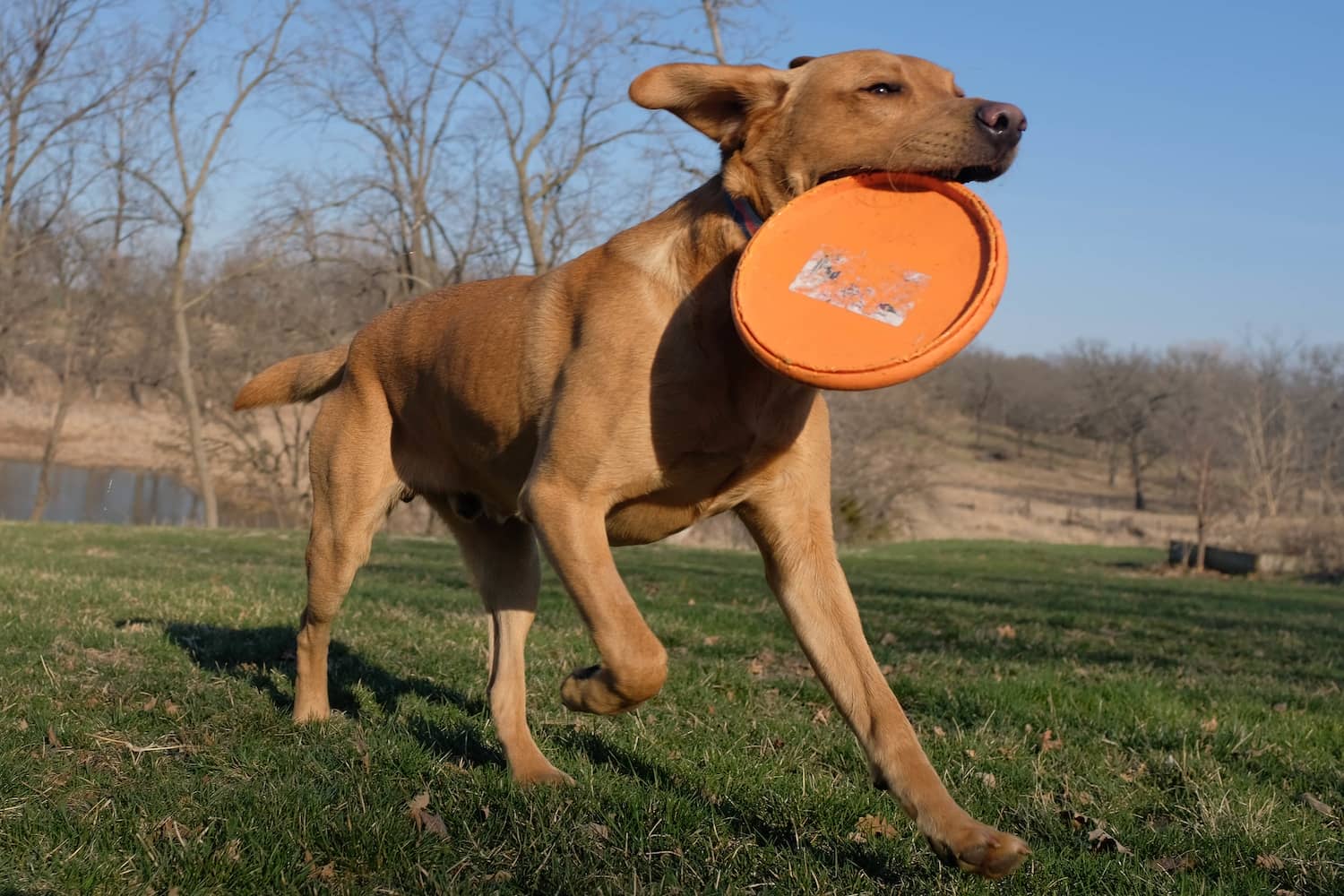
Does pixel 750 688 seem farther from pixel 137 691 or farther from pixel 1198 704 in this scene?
pixel 137 691

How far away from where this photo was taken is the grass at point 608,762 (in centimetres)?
315

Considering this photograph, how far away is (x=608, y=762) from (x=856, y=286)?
197cm

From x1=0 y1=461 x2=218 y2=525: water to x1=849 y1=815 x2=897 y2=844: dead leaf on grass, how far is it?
30.3m

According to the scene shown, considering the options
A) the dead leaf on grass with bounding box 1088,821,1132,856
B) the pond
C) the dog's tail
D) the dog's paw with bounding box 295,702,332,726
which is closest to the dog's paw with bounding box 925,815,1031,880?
the dead leaf on grass with bounding box 1088,821,1132,856

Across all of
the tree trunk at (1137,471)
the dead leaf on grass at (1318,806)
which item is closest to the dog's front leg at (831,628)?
the dead leaf on grass at (1318,806)

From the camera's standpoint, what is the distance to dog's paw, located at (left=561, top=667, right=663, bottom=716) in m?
3.43

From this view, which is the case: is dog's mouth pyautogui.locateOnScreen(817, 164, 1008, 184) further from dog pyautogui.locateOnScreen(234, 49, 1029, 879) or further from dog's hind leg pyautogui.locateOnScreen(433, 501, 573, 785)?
dog's hind leg pyautogui.locateOnScreen(433, 501, 573, 785)

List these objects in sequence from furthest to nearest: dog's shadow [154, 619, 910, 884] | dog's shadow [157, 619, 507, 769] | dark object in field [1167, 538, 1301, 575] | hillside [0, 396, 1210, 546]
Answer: hillside [0, 396, 1210, 546], dark object in field [1167, 538, 1301, 575], dog's shadow [157, 619, 507, 769], dog's shadow [154, 619, 910, 884]

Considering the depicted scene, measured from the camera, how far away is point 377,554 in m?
17.8

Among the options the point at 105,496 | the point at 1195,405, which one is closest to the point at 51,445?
the point at 105,496

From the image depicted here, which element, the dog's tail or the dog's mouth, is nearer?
the dog's mouth

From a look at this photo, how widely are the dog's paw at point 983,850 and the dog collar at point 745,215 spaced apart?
192 cm

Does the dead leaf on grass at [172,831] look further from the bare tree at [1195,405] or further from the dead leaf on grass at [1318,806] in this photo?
the bare tree at [1195,405]

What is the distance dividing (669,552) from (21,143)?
20.0 meters
